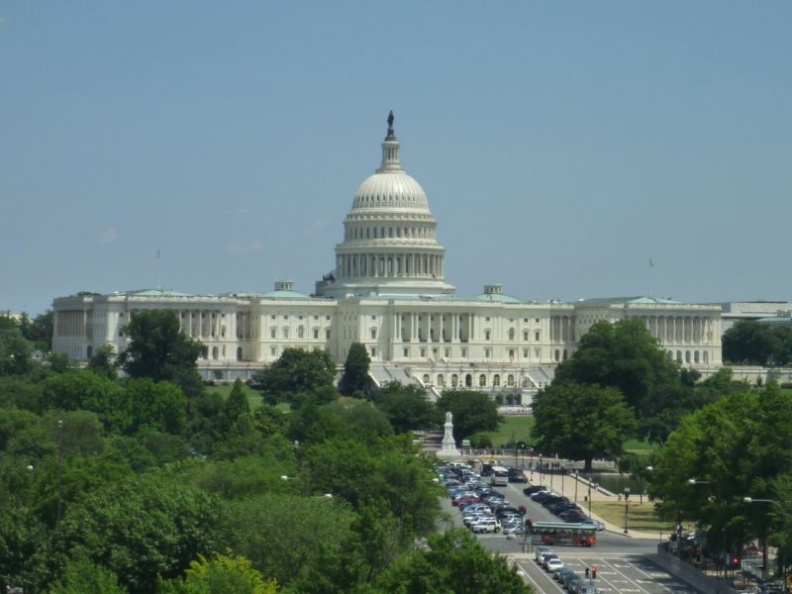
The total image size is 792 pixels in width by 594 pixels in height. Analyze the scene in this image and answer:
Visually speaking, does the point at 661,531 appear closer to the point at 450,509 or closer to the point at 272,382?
the point at 450,509

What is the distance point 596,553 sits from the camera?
317 ft

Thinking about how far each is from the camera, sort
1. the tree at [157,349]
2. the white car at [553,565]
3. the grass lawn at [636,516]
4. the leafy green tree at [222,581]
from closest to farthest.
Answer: the leafy green tree at [222,581] < the white car at [553,565] < the grass lawn at [636,516] < the tree at [157,349]

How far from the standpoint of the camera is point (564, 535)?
3962 inches

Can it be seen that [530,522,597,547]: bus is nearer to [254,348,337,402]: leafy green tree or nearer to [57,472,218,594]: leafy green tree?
[57,472,218,594]: leafy green tree

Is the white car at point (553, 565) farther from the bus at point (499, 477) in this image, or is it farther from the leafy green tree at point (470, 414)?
the leafy green tree at point (470, 414)

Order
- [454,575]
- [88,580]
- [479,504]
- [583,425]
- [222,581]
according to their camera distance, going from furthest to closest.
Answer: [583,425]
[479,504]
[88,580]
[222,581]
[454,575]

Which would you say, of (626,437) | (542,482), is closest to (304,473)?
(542,482)

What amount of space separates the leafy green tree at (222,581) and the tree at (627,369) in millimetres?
98618

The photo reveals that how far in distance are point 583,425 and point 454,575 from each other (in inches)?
3148

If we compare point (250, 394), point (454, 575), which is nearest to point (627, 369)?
point (250, 394)

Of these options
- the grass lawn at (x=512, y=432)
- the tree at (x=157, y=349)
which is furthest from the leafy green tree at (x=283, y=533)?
the tree at (x=157, y=349)

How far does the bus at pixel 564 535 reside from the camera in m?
100

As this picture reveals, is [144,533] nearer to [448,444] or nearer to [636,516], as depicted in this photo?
[636,516]

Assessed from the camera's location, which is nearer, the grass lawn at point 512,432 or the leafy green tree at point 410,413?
the grass lawn at point 512,432
